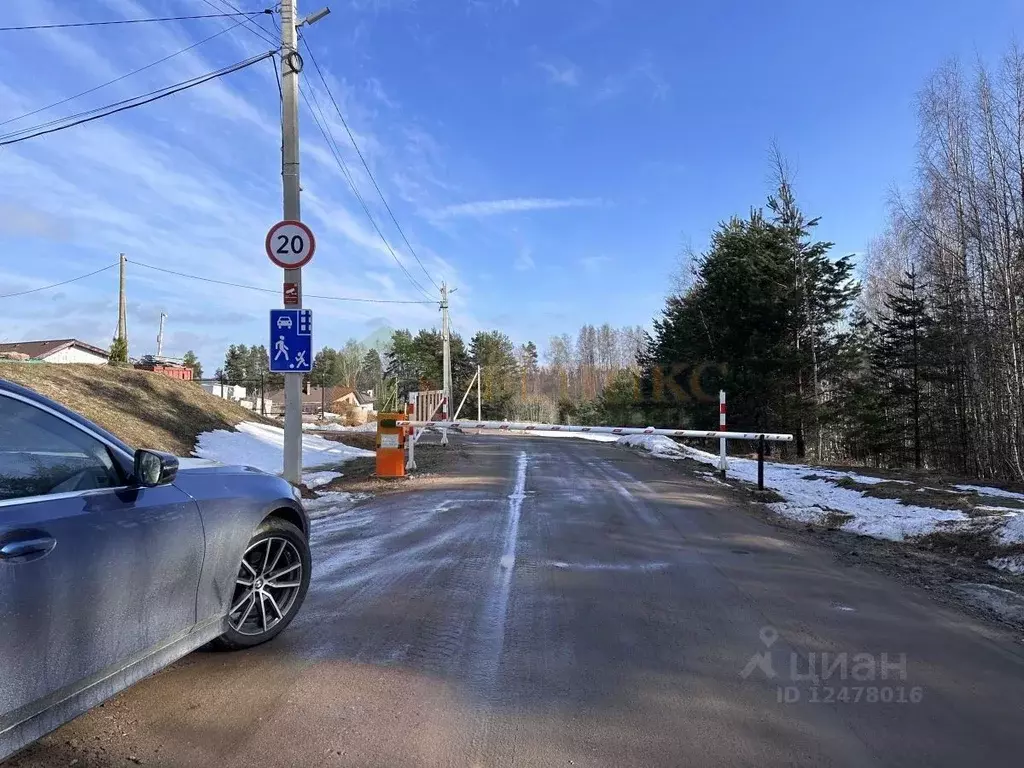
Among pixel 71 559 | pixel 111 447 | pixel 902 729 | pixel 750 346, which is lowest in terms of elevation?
pixel 902 729

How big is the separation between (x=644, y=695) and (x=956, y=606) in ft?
10.5

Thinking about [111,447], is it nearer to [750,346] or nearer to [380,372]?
[750,346]

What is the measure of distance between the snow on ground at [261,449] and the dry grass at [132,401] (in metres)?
0.37

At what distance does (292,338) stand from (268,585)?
6.21m

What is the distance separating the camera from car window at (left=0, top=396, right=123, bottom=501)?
97.7 inches

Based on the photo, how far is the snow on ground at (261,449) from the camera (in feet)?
48.7


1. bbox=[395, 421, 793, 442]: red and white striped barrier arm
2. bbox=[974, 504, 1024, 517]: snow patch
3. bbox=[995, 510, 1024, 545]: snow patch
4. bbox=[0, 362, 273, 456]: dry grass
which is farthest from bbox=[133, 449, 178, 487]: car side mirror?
bbox=[0, 362, 273, 456]: dry grass

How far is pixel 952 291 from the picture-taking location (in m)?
24.8

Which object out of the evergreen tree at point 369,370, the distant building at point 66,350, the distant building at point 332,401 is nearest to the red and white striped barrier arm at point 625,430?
the distant building at point 332,401

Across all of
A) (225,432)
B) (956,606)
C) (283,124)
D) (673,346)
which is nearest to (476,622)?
(956,606)

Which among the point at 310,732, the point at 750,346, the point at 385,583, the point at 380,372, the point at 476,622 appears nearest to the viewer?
the point at 310,732

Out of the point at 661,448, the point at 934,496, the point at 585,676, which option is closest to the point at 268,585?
the point at 585,676

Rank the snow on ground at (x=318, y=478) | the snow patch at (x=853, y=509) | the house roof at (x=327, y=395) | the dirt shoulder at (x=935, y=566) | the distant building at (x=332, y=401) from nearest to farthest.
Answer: the dirt shoulder at (x=935, y=566)
the snow patch at (x=853, y=509)
the snow on ground at (x=318, y=478)
the distant building at (x=332, y=401)
the house roof at (x=327, y=395)

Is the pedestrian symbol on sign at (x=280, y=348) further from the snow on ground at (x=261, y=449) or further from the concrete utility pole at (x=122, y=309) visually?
the concrete utility pole at (x=122, y=309)
